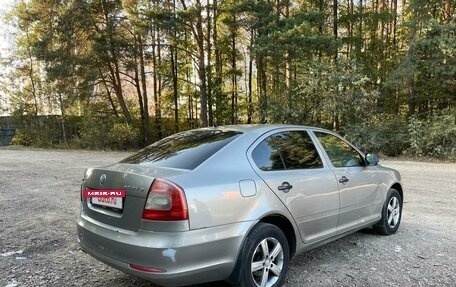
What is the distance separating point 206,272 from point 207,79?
1858 centimetres

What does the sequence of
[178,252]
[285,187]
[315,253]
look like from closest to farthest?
[178,252] < [285,187] < [315,253]

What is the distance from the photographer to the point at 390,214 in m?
4.61

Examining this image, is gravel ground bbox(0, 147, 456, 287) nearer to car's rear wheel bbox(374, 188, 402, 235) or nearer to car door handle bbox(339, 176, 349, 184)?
car's rear wheel bbox(374, 188, 402, 235)

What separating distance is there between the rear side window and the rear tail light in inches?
30.8

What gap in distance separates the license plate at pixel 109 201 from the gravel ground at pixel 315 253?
78cm

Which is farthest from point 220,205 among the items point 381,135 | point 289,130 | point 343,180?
point 381,135

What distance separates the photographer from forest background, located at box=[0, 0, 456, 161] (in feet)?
46.1

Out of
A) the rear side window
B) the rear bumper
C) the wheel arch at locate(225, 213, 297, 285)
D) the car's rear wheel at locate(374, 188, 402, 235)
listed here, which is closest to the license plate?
the rear bumper

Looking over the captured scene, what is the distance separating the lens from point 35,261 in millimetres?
3756

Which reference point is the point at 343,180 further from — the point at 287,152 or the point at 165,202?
the point at 165,202

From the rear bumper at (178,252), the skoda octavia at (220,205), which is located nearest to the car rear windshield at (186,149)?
the skoda octavia at (220,205)

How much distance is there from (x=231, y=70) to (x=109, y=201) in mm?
18977

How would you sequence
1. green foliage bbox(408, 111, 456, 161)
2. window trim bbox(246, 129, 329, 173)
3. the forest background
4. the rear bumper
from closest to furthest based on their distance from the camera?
the rear bumper
window trim bbox(246, 129, 329, 173)
green foliage bbox(408, 111, 456, 161)
the forest background

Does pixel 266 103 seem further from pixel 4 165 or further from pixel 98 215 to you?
pixel 98 215
